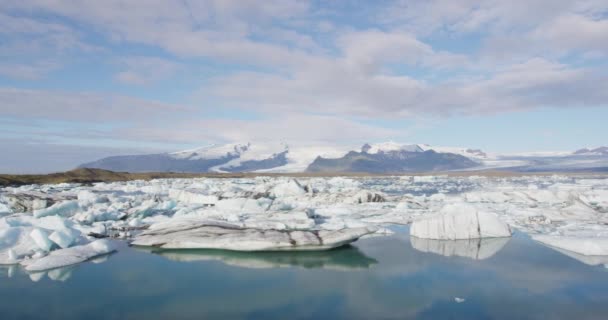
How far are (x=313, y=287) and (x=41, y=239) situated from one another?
675 cm

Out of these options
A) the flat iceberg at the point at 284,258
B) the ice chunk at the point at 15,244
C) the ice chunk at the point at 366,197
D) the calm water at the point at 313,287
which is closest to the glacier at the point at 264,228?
the ice chunk at the point at 15,244

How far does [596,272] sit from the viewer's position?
9.14 metres

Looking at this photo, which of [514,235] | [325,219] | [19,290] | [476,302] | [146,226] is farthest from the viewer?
[325,219]

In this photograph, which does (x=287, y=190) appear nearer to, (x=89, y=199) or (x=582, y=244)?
(x=89, y=199)

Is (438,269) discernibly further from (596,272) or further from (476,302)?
(596,272)

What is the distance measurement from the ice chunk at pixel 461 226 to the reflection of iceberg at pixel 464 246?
0.91 ft

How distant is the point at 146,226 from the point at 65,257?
5.03m

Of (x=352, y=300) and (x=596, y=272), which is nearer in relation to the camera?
(x=352, y=300)

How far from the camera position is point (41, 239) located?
10.2m

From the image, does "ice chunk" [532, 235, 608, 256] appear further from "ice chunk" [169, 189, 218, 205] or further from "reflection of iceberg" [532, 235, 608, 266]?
"ice chunk" [169, 189, 218, 205]

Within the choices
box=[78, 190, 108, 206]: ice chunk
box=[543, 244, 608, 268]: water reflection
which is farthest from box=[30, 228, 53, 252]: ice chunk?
box=[543, 244, 608, 268]: water reflection

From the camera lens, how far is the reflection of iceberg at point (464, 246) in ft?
36.1

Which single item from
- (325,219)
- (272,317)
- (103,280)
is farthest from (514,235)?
(103,280)

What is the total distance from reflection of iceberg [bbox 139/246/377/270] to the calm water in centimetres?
3
